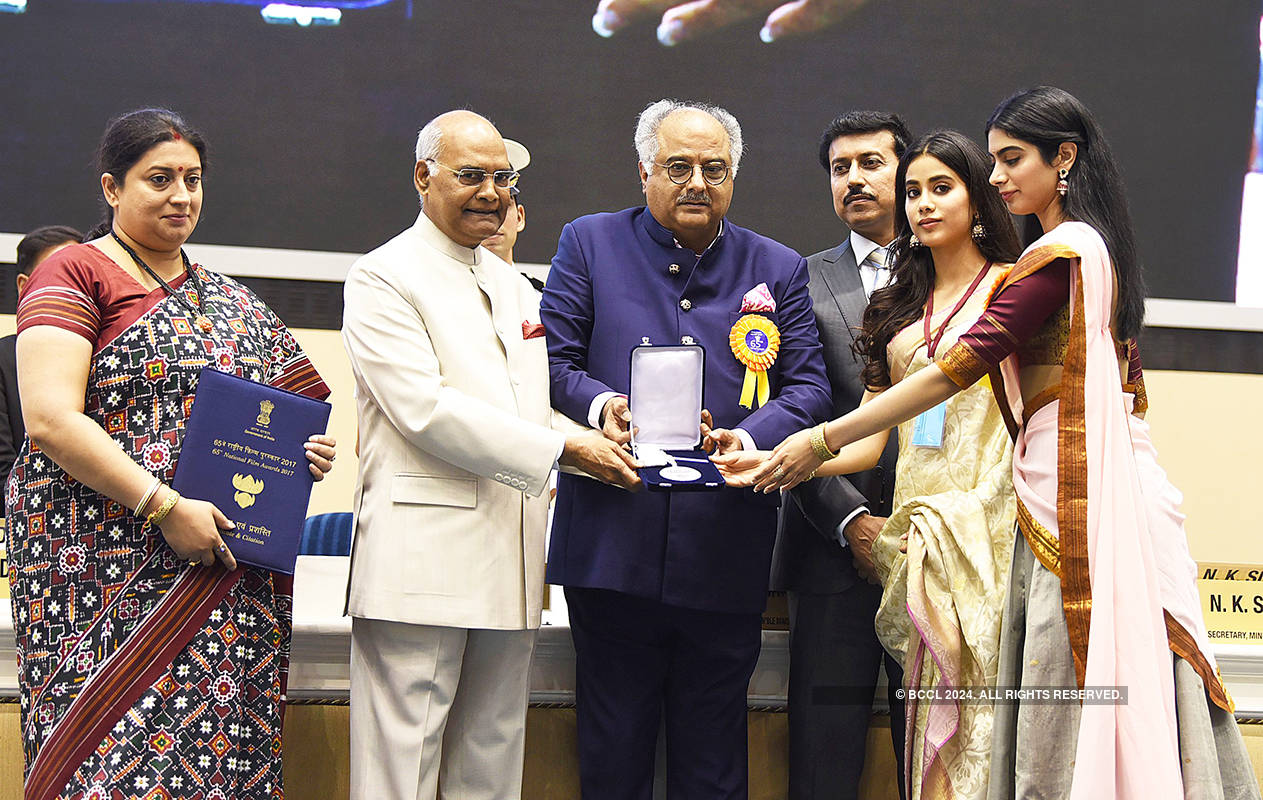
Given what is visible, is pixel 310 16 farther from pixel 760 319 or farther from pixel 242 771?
pixel 242 771

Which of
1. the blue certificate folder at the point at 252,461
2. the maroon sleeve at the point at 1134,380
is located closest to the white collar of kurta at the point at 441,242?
the blue certificate folder at the point at 252,461

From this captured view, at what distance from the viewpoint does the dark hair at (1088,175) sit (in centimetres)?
221

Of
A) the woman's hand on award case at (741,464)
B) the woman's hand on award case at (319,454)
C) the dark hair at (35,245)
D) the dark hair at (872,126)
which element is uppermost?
the dark hair at (872,126)

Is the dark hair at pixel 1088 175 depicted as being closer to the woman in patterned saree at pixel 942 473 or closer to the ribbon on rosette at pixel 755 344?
the woman in patterned saree at pixel 942 473

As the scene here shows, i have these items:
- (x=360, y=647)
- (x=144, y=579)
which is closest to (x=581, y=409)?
(x=360, y=647)

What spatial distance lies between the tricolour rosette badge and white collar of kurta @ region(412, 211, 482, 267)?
0.59m

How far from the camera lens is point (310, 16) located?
15.0 ft

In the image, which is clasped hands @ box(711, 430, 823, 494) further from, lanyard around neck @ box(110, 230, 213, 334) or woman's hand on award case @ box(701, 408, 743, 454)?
lanyard around neck @ box(110, 230, 213, 334)

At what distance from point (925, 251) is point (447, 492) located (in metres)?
1.22

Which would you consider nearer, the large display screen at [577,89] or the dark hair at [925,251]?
the dark hair at [925,251]

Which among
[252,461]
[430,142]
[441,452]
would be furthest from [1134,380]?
[252,461]

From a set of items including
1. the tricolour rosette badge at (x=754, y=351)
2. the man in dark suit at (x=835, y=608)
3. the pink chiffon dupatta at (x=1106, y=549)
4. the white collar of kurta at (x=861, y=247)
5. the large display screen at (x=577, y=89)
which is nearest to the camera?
the pink chiffon dupatta at (x=1106, y=549)

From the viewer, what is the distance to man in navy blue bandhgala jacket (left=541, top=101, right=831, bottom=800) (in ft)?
7.96

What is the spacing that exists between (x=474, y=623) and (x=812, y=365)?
95 cm
